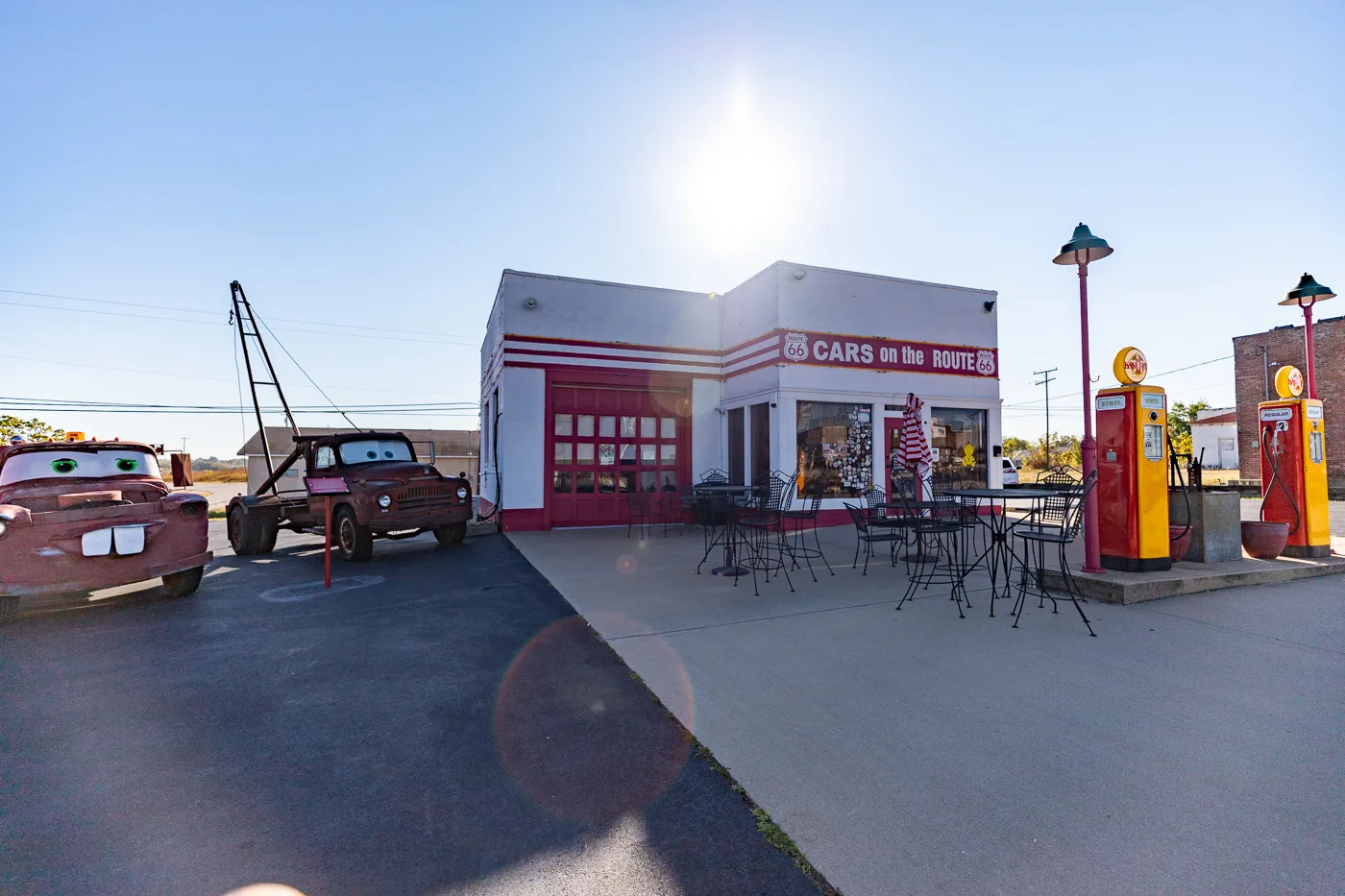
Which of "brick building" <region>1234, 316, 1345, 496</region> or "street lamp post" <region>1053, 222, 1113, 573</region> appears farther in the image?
"brick building" <region>1234, 316, 1345, 496</region>

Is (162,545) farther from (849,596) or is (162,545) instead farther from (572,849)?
(849,596)

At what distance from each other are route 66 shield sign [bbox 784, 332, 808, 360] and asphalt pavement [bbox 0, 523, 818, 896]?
778 centimetres

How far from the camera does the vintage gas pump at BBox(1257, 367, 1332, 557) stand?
275 inches

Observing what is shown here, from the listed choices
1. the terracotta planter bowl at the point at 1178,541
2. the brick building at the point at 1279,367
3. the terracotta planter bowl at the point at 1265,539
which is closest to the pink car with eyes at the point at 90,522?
the terracotta planter bowl at the point at 1178,541

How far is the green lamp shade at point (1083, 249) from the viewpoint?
19.1ft

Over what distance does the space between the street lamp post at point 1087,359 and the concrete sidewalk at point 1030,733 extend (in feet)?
2.32

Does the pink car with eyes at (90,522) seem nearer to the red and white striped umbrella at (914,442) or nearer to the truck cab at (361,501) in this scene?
the truck cab at (361,501)

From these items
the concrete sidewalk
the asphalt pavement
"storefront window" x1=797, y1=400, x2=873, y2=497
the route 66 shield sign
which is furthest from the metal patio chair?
the route 66 shield sign

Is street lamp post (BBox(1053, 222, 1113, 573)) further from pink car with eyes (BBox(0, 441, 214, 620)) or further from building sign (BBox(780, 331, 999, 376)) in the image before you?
pink car with eyes (BBox(0, 441, 214, 620))

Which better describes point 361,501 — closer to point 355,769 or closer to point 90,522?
point 90,522

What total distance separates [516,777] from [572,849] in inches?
23.9

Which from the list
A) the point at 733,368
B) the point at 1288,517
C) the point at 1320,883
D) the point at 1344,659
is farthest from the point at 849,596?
the point at 733,368

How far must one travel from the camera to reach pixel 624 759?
2.86 m

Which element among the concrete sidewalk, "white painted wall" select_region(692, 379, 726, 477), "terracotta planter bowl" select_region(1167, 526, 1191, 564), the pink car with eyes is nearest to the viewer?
the concrete sidewalk
